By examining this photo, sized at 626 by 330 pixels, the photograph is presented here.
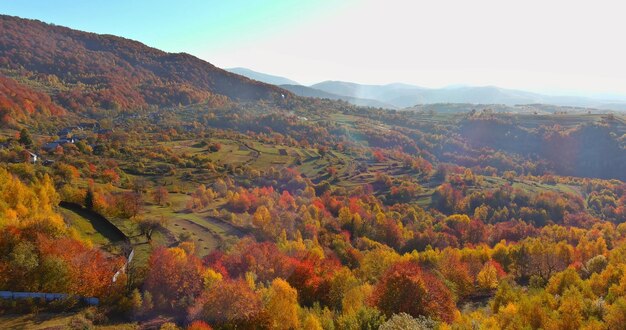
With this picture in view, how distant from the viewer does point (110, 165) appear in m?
143

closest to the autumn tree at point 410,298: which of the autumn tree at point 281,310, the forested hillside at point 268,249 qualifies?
the forested hillside at point 268,249

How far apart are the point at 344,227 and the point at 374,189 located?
63766 millimetres

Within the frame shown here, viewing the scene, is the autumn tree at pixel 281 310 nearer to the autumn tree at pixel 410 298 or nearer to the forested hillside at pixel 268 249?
the forested hillside at pixel 268 249

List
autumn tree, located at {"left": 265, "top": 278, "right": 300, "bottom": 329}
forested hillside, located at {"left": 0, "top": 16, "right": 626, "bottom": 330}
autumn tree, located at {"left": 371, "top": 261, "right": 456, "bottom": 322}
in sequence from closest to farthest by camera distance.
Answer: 1. autumn tree, located at {"left": 265, "top": 278, "right": 300, "bottom": 329}
2. forested hillside, located at {"left": 0, "top": 16, "right": 626, "bottom": 330}
3. autumn tree, located at {"left": 371, "top": 261, "right": 456, "bottom": 322}

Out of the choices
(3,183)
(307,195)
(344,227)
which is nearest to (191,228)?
(3,183)

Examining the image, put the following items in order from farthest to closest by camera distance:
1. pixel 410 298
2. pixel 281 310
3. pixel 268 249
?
pixel 268 249, pixel 410 298, pixel 281 310

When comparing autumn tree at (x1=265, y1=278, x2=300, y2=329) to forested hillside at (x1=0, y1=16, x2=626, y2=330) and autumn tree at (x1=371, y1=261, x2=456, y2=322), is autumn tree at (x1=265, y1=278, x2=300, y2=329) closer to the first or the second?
forested hillside at (x1=0, y1=16, x2=626, y2=330)

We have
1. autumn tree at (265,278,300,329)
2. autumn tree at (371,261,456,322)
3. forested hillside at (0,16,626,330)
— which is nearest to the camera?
autumn tree at (265,278,300,329)

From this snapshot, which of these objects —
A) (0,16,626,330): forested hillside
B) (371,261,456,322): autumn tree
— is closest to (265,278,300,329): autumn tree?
(0,16,626,330): forested hillside

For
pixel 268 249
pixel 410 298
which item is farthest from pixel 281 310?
pixel 268 249

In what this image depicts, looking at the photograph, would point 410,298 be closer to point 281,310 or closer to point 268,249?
point 281,310

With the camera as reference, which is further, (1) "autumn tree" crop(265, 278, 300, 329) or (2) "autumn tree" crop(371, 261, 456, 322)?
(2) "autumn tree" crop(371, 261, 456, 322)

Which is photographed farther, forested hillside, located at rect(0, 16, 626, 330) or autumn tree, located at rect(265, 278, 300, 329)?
forested hillside, located at rect(0, 16, 626, 330)

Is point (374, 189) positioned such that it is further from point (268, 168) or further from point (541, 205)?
point (541, 205)
